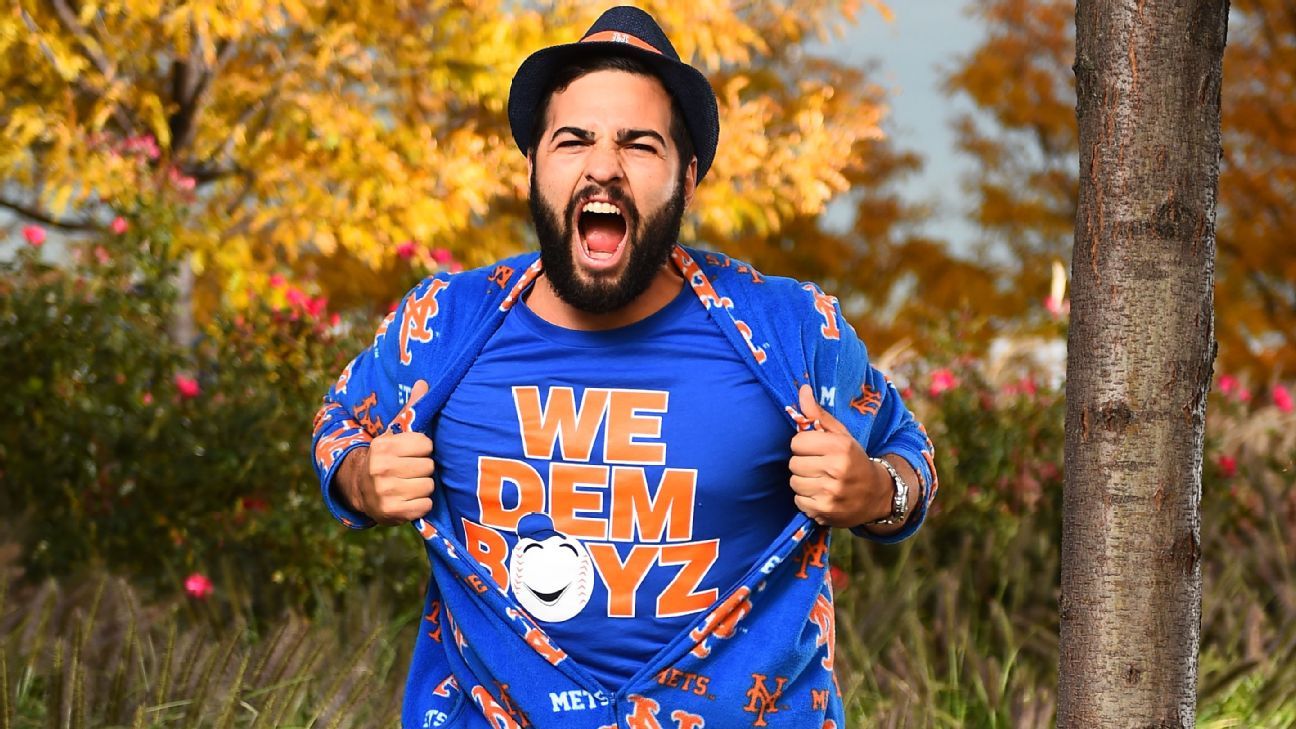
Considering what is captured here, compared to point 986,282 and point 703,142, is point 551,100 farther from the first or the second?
point 986,282

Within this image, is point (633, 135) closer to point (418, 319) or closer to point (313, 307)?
point (418, 319)

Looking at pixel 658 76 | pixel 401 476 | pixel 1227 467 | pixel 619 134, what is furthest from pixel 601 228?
pixel 1227 467

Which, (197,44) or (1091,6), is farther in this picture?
(197,44)

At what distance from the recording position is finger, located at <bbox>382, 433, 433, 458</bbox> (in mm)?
2332

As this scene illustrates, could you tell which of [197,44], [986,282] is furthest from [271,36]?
[986,282]

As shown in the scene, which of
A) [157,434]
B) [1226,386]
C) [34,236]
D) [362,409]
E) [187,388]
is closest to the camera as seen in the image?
[362,409]

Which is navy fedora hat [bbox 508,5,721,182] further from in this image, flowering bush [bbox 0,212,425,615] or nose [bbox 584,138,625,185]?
flowering bush [bbox 0,212,425,615]

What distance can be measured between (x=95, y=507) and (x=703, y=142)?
4173 millimetres

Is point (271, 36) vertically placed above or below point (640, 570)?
above

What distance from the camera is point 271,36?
10.3 meters

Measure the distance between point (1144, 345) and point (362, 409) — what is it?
1375 millimetres

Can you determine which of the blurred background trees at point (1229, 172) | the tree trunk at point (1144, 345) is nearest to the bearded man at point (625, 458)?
the tree trunk at point (1144, 345)

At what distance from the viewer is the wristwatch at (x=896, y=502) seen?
92.9 inches

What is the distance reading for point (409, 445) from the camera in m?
2.33
